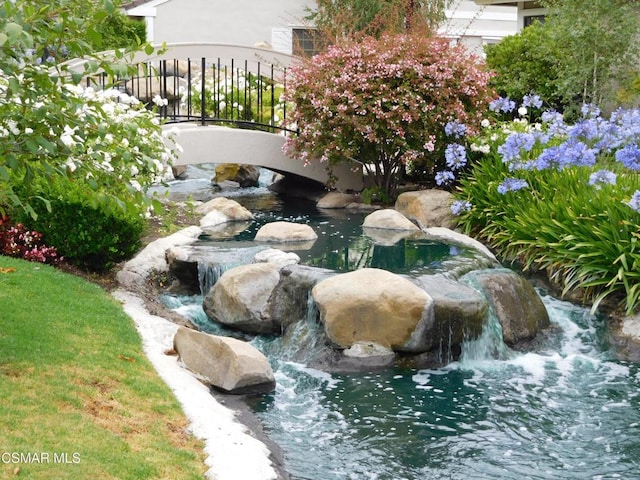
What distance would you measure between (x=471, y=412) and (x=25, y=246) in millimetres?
5416

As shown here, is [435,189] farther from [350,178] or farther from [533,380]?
[533,380]

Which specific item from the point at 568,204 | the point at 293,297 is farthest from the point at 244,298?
the point at 568,204

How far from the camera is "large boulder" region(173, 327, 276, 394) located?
8.05 metres

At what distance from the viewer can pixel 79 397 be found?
668 cm

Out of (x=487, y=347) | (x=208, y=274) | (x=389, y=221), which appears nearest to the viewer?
(x=487, y=347)

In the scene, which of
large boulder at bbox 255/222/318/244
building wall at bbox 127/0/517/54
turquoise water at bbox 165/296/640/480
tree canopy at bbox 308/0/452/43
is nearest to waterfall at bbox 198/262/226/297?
turquoise water at bbox 165/296/640/480

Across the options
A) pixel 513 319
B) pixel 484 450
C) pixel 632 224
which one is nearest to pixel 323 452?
pixel 484 450

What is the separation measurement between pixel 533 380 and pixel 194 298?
13.7 feet

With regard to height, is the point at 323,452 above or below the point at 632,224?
below

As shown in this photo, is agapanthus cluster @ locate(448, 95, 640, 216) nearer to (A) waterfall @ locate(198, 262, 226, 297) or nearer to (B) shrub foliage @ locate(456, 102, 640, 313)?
(B) shrub foliage @ locate(456, 102, 640, 313)

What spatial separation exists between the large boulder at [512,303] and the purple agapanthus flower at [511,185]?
189 centimetres

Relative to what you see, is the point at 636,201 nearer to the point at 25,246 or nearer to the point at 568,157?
the point at 568,157

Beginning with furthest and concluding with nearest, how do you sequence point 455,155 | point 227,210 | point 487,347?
point 227,210
point 455,155
point 487,347

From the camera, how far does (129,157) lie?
17.5ft
